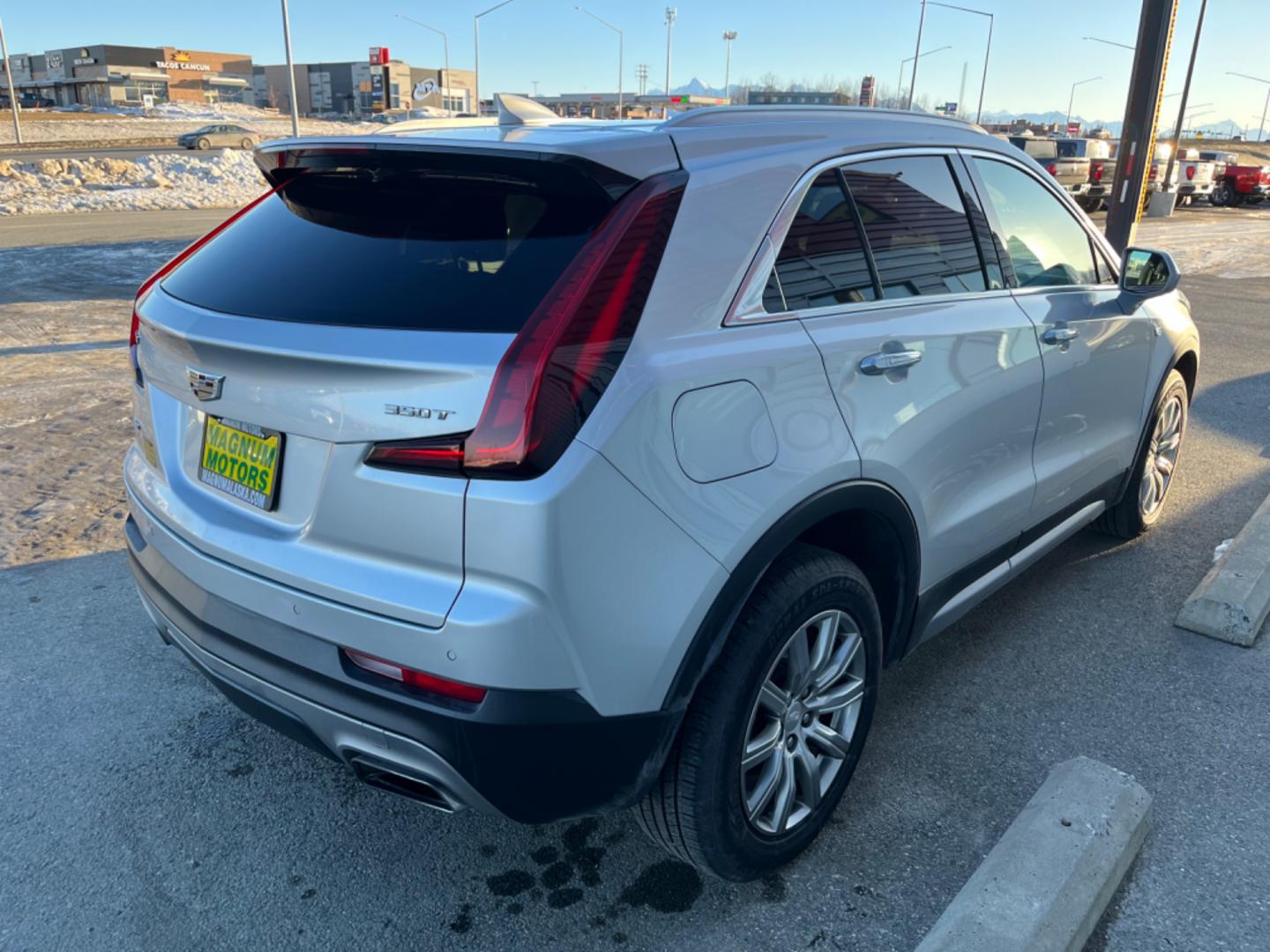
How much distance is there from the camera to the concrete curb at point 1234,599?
12.6 feet

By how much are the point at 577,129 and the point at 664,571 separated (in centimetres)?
111

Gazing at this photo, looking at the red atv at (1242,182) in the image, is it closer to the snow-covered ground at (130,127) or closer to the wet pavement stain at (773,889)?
the snow-covered ground at (130,127)

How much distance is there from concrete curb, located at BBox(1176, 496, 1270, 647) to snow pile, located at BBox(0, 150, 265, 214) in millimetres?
20951

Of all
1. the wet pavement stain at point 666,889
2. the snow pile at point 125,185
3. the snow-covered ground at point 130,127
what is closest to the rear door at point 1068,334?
the wet pavement stain at point 666,889

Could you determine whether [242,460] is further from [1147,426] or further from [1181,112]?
[1181,112]

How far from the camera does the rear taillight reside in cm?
186

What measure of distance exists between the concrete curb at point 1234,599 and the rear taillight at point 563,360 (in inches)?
119

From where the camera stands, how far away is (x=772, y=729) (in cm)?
244

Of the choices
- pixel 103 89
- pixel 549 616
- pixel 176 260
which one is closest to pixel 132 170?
pixel 176 260

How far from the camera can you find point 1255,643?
383cm

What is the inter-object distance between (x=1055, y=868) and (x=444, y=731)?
1.50 meters

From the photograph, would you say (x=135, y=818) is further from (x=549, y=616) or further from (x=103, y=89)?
(x=103, y=89)

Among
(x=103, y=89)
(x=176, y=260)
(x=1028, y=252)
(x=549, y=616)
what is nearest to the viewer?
(x=549, y=616)

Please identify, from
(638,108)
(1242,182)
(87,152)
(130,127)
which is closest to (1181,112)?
(1242,182)
